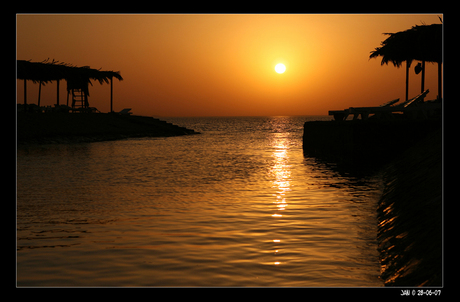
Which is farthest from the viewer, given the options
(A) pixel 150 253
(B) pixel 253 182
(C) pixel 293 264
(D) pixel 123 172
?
(D) pixel 123 172

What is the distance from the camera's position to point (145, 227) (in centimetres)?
941

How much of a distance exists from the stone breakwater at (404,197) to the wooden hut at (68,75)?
32869 millimetres

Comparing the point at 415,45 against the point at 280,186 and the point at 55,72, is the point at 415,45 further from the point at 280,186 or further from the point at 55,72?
the point at 55,72

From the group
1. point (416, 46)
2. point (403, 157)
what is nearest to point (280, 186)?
point (403, 157)

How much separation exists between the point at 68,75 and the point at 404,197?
45.1 meters

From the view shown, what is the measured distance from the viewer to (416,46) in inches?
1113

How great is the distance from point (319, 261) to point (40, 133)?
39.3m

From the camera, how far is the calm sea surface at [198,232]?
6.58 metres

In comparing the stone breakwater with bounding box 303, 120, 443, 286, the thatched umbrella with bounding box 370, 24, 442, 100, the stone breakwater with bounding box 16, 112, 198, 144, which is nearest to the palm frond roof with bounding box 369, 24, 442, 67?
the thatched umbrella with bounding box 370, 24, 442, 100

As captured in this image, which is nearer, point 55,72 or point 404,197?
point 404,197

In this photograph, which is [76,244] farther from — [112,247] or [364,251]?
[364,251]

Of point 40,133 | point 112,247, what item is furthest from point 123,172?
point 40,133

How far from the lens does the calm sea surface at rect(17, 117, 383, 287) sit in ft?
21.6

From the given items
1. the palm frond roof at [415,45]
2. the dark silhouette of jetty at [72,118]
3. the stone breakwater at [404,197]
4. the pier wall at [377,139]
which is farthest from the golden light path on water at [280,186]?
the dark silhouette of jetty at [72,118]
